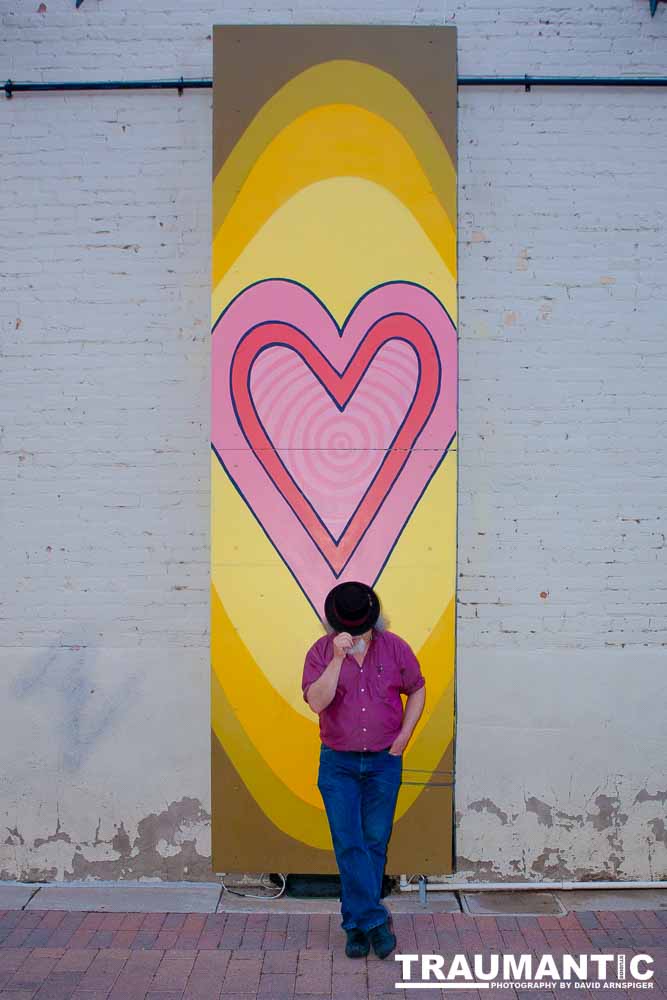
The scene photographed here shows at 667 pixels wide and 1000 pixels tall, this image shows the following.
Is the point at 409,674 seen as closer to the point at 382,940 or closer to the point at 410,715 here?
the point at 410,715

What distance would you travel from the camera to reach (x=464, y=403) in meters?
5.27

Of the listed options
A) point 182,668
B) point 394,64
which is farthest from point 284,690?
point 394,64

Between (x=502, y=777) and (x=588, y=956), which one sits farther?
(x=502, y=777)

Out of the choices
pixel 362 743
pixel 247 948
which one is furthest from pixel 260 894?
pixel 362 743

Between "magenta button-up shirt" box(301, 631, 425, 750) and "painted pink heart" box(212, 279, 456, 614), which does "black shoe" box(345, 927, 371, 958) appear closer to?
"magenta button-up shirt" box(301, 631, 425, 750)

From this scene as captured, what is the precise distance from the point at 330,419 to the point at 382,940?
2.73m

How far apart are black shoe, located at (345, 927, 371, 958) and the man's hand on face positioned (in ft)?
4.56

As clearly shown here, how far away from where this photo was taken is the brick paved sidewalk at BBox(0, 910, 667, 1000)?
416 centimetres

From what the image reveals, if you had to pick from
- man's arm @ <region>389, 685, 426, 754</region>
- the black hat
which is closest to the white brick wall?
man's arm @ <region>389, 685, 426, 754</region>

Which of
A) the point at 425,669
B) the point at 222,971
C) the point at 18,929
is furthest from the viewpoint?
the point at 425,669

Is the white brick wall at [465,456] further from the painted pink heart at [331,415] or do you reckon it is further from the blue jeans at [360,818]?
the blue jeans at [360,818]

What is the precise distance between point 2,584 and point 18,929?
188cm

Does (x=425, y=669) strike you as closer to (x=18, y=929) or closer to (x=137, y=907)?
(x=137, y=907)

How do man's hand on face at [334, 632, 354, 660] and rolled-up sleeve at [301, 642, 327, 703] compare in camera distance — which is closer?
man's hand on face at [334, 632, 354, 660]
